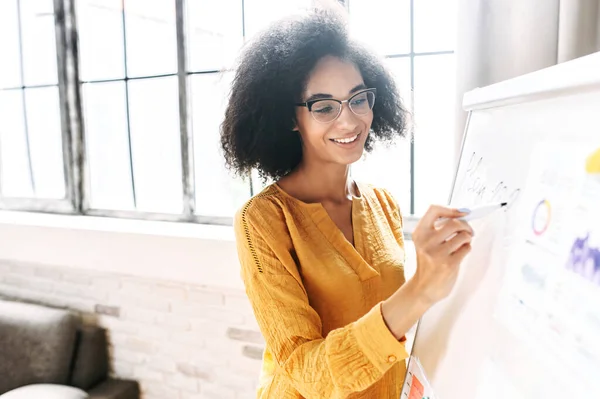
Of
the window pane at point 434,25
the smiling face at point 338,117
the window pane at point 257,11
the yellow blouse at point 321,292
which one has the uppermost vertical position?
the window pane at point 257,11

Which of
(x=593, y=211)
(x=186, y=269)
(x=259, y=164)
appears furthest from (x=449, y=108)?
(x=593, y=211)

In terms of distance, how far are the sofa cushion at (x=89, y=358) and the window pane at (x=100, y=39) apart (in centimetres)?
130

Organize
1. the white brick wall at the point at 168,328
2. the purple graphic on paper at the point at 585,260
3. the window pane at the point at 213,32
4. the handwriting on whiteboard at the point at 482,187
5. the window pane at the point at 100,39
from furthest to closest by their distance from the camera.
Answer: the window pane at the point at 100,39, the window pane at the point at 213,32, the white brick wall at the point at 168,328, the handwriting on whiteboard at the point at 482,187, the purple graphic on paper at the point at 585,260

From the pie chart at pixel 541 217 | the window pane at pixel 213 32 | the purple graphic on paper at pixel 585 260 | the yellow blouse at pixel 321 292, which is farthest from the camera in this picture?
the window pane at pixel 213 32

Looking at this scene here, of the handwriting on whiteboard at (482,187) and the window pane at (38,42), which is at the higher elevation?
the window pane at (38,42)

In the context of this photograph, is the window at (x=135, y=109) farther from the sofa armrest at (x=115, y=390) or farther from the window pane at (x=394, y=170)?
the sofa armrest at (x=115, y=390)

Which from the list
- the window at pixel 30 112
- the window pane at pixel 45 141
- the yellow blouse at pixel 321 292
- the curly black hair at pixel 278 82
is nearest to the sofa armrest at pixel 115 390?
the window at pixel 30 112

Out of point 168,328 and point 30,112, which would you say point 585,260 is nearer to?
point 168,328

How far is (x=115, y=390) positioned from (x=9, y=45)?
2.07m

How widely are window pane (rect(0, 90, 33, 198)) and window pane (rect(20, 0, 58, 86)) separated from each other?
0.18m

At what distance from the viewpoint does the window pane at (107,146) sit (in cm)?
275

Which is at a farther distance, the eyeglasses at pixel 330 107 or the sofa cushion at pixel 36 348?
the sofa cushion at pixel 36 348

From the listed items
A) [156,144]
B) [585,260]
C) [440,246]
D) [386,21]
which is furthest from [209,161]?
[585,260]

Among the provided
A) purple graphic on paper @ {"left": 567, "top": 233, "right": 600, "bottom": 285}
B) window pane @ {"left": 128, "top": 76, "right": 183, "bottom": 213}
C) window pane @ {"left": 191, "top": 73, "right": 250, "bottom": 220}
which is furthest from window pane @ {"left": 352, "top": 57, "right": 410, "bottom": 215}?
purple graphic on paper @ {"left": 567, "top": 233, "right": 600, "bottom": 285}
